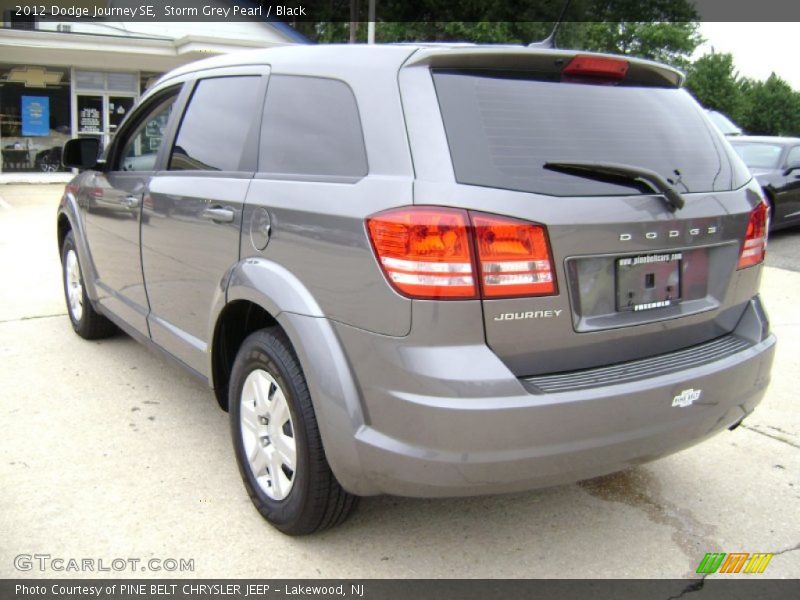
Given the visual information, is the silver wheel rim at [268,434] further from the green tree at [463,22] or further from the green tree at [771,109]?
the green tree at [771,109]

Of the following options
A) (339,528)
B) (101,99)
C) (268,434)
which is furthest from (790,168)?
(101,99)

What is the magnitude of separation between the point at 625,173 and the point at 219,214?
5.22 feet

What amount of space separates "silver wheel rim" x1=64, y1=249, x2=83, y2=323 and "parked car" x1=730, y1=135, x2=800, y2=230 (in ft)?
30.9

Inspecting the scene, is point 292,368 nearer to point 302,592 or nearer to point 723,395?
point 302,592

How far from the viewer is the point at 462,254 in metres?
2.16

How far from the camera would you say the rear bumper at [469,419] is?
2.16 metres

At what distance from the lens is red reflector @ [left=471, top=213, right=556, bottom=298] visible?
217cm

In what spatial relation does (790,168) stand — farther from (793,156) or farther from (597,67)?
(597,67)

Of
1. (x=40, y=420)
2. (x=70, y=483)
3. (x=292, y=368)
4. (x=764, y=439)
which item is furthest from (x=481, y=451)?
(x=40, y=420)

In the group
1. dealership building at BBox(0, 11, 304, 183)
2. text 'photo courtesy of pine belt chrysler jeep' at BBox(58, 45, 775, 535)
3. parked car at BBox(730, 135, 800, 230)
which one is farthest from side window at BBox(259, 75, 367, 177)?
dealership building at BBox(0, 11, 304, 183)

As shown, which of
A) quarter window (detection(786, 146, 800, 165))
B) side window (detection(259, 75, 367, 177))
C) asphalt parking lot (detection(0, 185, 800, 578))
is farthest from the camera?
quarter window (detection(786, 146, 800, 165))

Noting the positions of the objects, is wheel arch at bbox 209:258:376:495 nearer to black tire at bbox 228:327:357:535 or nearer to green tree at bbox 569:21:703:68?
black tire at bbox 228:327:357:535

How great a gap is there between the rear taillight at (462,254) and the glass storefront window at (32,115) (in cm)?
1911

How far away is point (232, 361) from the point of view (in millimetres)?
3252
